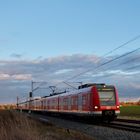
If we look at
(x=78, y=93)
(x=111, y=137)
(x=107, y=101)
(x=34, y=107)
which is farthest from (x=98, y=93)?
(x=34, y=107)

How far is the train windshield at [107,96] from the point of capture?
34.8 m

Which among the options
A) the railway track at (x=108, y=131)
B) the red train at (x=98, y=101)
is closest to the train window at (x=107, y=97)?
the red train at (x=98, y=101)

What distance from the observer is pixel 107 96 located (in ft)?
116

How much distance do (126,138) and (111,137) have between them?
47.9 inches

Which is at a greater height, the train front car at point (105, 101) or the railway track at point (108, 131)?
the train front car at point (105, 101)

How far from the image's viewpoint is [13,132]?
17156 mm

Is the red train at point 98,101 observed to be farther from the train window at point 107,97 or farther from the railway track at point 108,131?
the railway track at point 108,131

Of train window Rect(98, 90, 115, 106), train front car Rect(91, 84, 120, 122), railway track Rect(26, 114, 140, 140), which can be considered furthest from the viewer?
train window Rect(98, 90, 115, 106)

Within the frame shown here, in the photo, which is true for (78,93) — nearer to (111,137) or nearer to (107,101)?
(107,101)

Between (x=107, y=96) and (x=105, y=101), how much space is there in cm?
54

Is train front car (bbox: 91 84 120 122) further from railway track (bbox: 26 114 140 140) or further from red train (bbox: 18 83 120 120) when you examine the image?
railway track (bbox: 26 114 140 140)

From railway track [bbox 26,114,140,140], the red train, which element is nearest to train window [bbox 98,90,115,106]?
the red train

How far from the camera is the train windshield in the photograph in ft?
114

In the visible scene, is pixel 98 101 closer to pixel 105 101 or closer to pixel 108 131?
pixel 105 101
